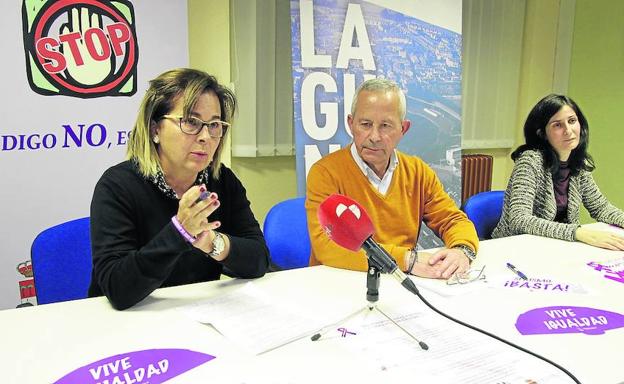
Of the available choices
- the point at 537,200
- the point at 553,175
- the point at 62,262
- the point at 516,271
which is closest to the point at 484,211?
the point at 537,200

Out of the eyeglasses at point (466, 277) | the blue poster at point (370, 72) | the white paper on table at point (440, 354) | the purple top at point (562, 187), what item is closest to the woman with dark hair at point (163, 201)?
the white paper on table at point (440, 354)

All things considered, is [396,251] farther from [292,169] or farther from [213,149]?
[292,169]

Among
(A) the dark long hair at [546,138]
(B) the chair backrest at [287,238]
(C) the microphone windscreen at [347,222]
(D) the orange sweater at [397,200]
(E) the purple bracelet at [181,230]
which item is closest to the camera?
(C) the microphone windscreen at [347,222]

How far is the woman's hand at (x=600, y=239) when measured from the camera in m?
1.86

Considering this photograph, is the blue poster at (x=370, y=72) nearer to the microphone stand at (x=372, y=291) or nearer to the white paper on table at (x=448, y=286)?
the white paper on table at (x=448, y=286)

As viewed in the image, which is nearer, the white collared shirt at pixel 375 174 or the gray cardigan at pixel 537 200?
the white collared shirt at pixel 375 174

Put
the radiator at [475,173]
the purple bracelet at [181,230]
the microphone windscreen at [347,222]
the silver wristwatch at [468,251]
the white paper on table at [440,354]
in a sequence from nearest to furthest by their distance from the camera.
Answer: the white paper on table at [440,354] → the microphone windscreen at [347,222] → the purple bracelet at [181,230] → the silver wristwatch at [468,251] → the radiator at [475,173]

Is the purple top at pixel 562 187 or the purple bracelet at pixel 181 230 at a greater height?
the purple bracelet at pixel 181 230

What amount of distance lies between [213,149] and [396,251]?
25.5 inches

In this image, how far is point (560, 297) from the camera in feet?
4.49

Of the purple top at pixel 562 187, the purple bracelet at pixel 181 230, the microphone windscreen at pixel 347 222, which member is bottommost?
the purple top at pixel 562 187

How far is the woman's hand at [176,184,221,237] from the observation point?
1131mm

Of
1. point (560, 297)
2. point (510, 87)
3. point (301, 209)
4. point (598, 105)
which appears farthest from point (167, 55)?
point (598, 105)

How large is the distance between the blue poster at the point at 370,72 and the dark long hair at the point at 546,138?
1046 millimetres
